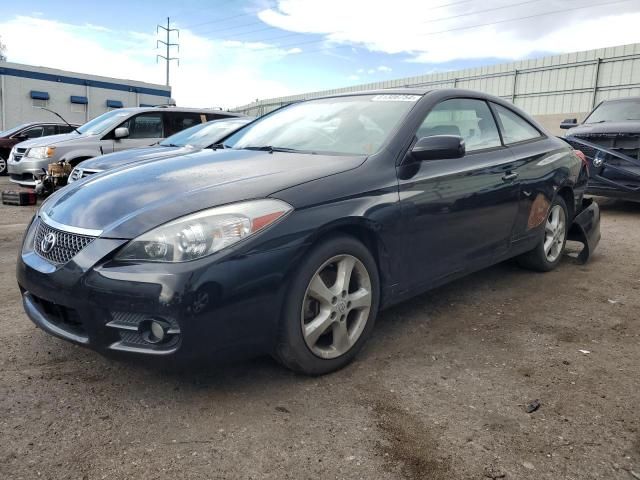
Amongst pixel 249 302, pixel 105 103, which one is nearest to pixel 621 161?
pixel 249 302

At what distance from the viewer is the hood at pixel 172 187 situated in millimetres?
2350

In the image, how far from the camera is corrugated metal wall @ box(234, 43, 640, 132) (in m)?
16.1

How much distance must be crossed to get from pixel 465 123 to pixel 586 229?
2.07m

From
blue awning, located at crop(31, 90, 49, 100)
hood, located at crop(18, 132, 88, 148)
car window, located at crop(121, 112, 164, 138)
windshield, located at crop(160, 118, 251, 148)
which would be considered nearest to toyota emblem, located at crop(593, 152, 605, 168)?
windshield, located at crop(160, 118, 251, 148)

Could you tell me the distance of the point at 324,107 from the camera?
373 centimetres

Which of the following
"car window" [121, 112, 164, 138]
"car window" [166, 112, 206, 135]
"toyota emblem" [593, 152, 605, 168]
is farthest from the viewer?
"car window" [166, 112, 206, 135]

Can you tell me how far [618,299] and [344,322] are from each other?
2505mm

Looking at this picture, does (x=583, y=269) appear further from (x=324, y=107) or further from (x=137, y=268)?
(x=137, y=268)

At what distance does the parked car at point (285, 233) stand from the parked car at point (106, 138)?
592 centimetres

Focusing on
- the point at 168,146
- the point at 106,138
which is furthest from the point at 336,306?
the point at 106,138

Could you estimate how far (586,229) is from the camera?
16.2 ft

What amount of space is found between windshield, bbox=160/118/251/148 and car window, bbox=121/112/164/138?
1828mm

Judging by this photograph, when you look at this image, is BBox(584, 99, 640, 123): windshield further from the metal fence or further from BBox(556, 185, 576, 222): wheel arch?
the metal fence

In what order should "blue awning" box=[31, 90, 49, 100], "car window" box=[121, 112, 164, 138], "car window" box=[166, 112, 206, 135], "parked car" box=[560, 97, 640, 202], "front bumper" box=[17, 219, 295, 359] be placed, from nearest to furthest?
"front bumper" box=[17, 219, 295, 359] → "parked car" box=[560, 97, 640, 202] → "car window" box=[121, 112, 164, 138] → "car window" box=[166, 112, 206, 135] → "blue awning" box=[31, 90, 49, 100]
